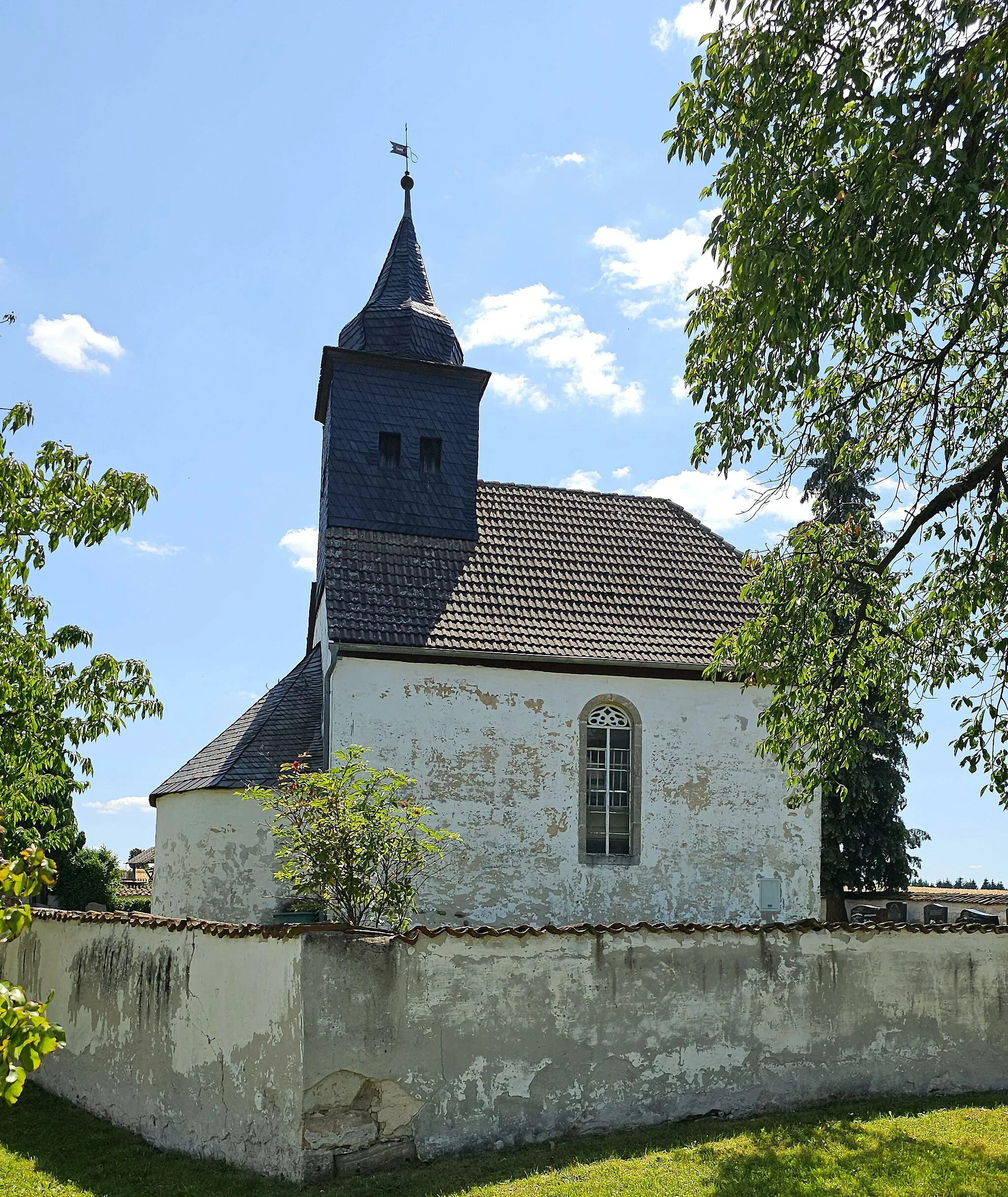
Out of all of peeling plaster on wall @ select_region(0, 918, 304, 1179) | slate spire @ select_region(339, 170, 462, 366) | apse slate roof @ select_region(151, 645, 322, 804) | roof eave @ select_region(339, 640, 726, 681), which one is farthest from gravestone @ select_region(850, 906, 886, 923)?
peeling plaster on wall @ select_region(0, 918, 304, 1179)

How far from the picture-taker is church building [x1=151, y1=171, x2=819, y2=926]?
15.6 metres

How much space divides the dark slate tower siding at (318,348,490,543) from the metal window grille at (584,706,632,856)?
427 cm

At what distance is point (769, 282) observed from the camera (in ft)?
26.5

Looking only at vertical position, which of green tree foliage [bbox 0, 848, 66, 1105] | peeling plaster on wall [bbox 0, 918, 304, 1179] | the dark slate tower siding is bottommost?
peeling plaster on wall [bbox 0, 918, 304, 1179]

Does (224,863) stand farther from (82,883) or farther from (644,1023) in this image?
(82,883)

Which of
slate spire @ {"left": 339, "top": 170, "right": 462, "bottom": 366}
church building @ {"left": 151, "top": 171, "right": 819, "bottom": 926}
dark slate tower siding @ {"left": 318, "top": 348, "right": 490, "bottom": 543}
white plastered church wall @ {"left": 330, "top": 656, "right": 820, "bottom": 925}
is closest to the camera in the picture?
white plastered church wall @ {"left": 330, "top": 656, "right": 820, "bottom": 925}

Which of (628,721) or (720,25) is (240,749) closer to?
(628,721)

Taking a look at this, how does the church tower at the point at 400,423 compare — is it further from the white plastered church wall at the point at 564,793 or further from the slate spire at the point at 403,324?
the white plastered church wall at the point at 564,793

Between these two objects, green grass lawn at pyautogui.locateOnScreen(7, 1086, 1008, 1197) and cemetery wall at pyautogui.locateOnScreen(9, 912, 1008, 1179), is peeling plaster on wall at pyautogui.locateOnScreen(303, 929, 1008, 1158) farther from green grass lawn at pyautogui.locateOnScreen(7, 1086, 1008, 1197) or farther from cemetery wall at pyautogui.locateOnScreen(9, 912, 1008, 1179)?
green grass lawn at pyautogui.locateOnScreen(7, 1086, 1008, 1197)

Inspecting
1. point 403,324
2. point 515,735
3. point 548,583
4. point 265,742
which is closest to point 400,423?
point 403,324

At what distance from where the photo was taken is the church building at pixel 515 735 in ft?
51.3

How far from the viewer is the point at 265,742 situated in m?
16.7

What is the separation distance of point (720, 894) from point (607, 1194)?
28.7 feet

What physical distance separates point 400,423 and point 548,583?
425cm
